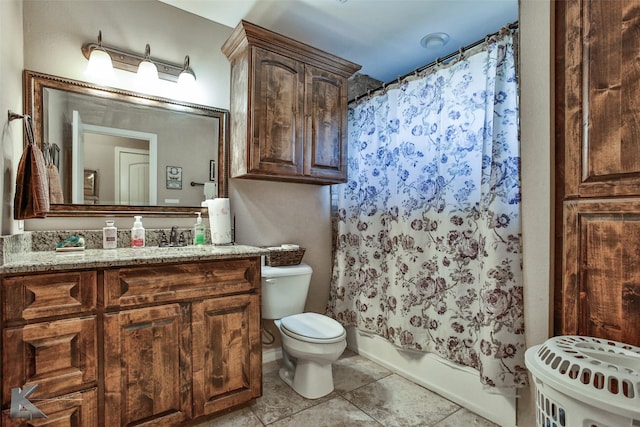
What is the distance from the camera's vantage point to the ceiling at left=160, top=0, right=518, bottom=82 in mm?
1984

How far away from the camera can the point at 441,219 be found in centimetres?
189

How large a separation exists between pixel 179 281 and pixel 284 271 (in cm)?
75

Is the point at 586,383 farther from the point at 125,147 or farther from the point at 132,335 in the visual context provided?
the point at 125,147

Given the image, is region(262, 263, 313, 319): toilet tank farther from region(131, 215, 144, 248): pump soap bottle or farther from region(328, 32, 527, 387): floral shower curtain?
region(131, 215, 144, 248): pump soap bottle

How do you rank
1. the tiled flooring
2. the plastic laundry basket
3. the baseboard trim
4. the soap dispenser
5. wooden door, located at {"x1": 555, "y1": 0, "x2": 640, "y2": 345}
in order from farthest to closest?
the baseboard trim
the soap dispenser
the tiled flooring
wooden door, located at {"x1": 555, "y1": 0, "x2": 640, "y2": 345}
the plastic laundry basket

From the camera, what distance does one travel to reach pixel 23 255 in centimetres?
146

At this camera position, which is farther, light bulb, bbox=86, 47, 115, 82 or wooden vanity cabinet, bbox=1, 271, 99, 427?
light bulb, bbox=86, 47, 115, 82

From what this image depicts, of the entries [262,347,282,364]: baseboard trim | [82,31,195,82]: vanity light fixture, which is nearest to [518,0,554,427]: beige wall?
[262,347,282,364]: baseboard trim

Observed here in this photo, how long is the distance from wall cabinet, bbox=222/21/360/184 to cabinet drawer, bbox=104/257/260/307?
65 centimetres

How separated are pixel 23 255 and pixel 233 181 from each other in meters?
1.15

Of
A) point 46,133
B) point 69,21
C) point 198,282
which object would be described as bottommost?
point 198,282

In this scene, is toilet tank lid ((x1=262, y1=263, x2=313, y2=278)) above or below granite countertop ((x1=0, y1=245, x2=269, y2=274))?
below

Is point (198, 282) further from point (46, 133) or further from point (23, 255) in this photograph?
point (46, 133)

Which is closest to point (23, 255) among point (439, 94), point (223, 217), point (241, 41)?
point (223, 217)
